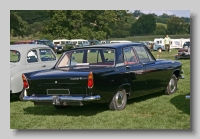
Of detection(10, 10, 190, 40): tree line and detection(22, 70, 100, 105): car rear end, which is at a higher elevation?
detection(10, 10, 190, 40): tree line

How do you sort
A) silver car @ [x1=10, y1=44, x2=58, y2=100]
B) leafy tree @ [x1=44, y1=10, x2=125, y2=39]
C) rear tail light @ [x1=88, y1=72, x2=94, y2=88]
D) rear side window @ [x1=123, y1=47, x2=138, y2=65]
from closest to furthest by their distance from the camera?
rear tail light @ [x1=88, y1=72, x2=94, y2=88]
rear side window @ [x1=123, y1=47, x2=138, y2=65]
silver car @ [x1=10, y1=44, x2=58, y2=100]
leafy tree @ [x1=44, y1=10, x2=125, y2=39]

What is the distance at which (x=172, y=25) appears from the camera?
12.5 metres

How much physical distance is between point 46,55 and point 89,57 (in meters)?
2.51

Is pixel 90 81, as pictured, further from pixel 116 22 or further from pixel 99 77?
pixel 116 22

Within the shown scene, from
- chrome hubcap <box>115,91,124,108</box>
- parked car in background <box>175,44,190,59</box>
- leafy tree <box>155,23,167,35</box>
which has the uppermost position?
leafy tree <box>155,23,167,35</box>

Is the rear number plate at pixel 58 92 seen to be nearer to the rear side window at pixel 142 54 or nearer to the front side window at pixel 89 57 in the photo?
the front side window at pixel 89 57

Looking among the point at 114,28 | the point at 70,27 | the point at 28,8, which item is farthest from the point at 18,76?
the point at 70,27

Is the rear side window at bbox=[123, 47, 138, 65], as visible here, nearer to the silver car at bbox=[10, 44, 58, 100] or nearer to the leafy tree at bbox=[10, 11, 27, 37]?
the silver car at bbox=[10, 44, 58, 100]

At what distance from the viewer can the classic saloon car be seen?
7711 millimetres

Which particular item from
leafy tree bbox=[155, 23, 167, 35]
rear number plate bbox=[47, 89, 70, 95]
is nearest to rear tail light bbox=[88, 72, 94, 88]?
rear number plate bbox=[47, 89, 70, 95]

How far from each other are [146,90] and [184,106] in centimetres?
90

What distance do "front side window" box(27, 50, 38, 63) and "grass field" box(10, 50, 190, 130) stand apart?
1257 millimetres

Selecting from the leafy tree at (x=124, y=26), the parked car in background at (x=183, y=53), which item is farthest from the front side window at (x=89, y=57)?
the parked car in background at (x=183, y=53)

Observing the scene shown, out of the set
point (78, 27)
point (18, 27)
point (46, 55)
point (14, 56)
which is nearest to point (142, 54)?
point (46, 55)
